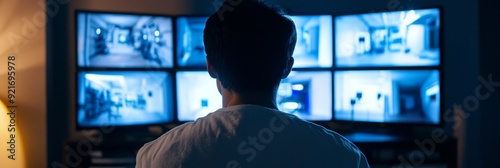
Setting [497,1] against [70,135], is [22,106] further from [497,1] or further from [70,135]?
[497,1]

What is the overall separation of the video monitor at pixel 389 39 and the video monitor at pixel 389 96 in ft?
0.20

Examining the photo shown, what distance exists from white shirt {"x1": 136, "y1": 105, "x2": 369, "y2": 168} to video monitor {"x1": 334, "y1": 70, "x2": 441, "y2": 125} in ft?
6.85

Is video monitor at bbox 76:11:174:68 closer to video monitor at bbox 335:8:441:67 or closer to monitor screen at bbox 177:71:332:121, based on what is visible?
monitor screen at bbox 177:71:332:121

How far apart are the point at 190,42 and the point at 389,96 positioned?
3.79ft

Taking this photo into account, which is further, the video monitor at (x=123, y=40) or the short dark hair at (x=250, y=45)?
the video monitor at (x=123, y=40)

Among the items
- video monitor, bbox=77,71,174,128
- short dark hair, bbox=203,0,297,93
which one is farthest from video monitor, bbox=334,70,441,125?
short dark hair, bbox=203,0,297,93

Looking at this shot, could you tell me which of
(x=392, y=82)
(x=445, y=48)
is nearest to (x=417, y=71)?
(x=392, y=82)

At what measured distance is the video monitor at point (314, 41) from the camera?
2855 millimetres

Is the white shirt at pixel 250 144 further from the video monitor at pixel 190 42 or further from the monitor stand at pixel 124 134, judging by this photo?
the video monitor at pixel 190 42

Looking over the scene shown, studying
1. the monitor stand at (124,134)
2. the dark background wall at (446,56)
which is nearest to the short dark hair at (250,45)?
the monitor stand at (124,134)

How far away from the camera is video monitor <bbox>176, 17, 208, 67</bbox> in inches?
113

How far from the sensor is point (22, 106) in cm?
281

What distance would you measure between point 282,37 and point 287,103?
84.7 inches

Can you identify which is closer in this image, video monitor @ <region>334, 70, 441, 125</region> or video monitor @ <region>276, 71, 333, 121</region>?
video monitor @ <region>334, 70, 441, 125</region>
